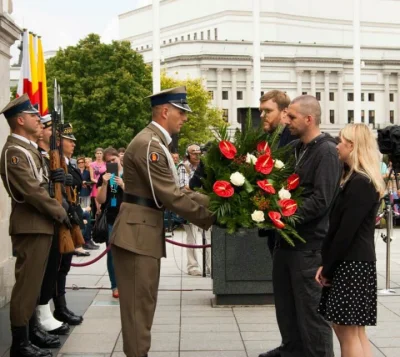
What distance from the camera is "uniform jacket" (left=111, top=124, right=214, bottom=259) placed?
6.60 meters

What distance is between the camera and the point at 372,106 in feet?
427

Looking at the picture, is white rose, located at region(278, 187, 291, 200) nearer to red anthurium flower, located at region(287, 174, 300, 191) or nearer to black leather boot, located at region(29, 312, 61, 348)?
red anthurium flower, located at region(287, 174, 300, 191)

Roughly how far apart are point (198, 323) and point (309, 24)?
132 meters

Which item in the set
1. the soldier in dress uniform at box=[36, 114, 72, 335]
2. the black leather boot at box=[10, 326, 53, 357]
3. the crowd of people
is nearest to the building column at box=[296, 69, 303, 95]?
the soldier in dress uniform at box=[36, 114, 72, 335]

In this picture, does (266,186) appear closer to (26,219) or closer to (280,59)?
(26,219)

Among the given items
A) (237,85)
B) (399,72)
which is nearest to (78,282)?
(237,85)

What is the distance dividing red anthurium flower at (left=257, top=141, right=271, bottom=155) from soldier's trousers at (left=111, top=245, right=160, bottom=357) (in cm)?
110

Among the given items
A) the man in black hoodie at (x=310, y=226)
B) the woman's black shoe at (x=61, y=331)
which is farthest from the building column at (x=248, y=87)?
the man in black hoodie at (x=310, y=226)

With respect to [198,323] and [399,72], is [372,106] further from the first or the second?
[198,323]

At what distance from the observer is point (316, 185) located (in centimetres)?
679

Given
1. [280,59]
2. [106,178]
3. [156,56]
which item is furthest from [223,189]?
[280,59]

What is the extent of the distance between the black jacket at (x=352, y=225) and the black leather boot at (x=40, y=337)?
300 centimetres

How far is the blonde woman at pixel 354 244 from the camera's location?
6391mm

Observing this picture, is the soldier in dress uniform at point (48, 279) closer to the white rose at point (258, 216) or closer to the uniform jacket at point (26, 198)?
the uniform jacket at point (26, 198)
